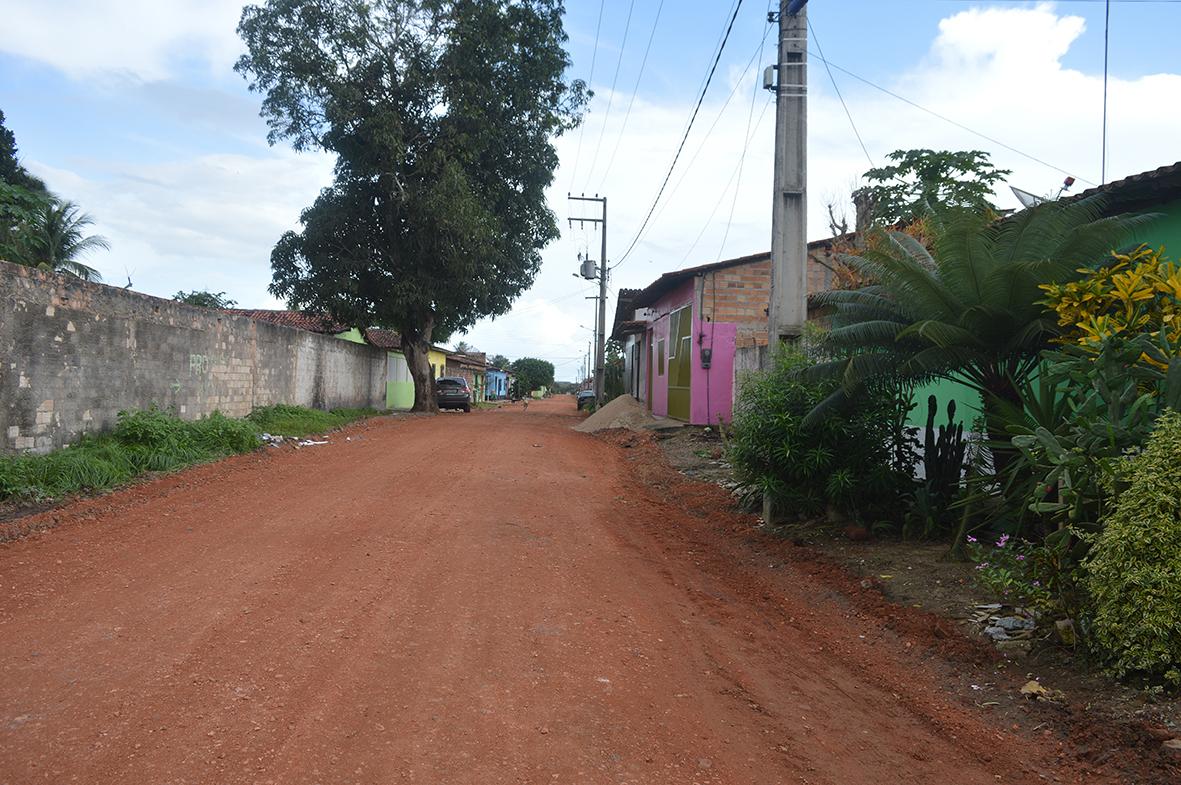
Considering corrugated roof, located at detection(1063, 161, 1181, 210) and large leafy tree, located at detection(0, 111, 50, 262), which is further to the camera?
large leafy tree, located at detection(0, 111, 50, 262)

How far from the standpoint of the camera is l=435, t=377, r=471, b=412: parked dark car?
36688 mm

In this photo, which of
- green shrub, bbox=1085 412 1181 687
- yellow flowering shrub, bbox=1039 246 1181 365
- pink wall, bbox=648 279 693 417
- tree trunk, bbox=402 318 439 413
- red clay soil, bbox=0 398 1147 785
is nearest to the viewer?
red clay soil, bbox=0 398 1147 785

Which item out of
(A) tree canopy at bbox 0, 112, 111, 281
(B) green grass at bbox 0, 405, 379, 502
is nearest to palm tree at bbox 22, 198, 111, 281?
(A) tree canopy at bbox 0, 112, 111, 281

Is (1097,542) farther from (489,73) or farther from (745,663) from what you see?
(489,73)

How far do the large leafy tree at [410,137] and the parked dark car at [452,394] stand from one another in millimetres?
7195

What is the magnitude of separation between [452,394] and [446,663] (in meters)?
32.6

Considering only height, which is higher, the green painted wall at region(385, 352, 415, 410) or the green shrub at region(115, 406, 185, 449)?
the green painted wall at region(385, 352, 415, 410)

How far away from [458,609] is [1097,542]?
3.80 meters

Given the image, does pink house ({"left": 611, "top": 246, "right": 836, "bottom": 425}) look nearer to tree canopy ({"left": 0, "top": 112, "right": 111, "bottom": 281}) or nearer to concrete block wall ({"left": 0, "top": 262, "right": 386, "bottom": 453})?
concrete block wall ({"left": 0, "top": 262, "right": 386, "bottom": 453})

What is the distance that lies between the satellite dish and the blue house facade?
75.2m

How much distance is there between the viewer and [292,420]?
62.1ft

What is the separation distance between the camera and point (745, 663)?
4.96 metres

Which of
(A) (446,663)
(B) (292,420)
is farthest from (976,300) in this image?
(B) (292,420)

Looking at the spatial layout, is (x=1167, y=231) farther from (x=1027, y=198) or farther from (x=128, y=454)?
(x=128, y=454)
